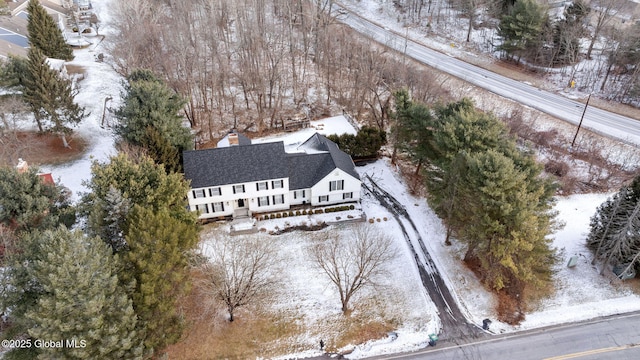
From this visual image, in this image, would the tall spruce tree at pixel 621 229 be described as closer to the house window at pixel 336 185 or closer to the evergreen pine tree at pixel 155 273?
the house window at pixel 336 185

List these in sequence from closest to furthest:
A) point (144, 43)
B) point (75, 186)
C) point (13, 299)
Answer: point (13, 299)
point (75, 186)
point (144, 43)

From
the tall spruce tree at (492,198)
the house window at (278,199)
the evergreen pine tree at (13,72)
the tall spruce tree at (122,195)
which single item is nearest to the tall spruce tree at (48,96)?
the evergreen pine tree at (13,72)

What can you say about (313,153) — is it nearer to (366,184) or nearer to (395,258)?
(366,184)

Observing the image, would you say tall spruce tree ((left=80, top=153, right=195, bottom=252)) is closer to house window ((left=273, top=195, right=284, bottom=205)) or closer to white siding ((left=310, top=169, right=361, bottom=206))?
house window ((left=273, top=195, right=284, bottom=205))

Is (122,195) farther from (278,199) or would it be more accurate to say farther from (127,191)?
(278,199)

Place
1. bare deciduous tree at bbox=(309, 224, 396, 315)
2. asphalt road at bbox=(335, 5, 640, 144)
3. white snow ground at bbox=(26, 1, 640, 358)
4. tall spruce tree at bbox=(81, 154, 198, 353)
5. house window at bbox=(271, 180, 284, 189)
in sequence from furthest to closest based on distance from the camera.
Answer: asphalt road at bbox=(335, 5, 640, 144)
house window at bbox=(271, 180, 284, 189)
bare deciduous tree at bbox=(309, 224, 396, 315)
white snow ground at bbox=(26, 1, 640, 358)
tall spruce tree at bbox=(81, 154, 198, 353)

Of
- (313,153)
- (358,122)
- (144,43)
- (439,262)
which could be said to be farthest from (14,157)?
(439,262)

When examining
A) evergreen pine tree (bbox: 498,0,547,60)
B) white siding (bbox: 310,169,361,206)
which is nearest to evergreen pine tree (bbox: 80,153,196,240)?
white siding (bbox: 310,169,361,206)

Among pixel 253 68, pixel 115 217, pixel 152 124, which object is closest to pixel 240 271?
pixel 115 217
